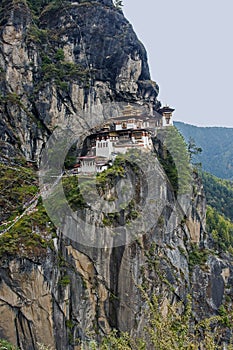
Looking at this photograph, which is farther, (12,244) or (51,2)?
(51,2)

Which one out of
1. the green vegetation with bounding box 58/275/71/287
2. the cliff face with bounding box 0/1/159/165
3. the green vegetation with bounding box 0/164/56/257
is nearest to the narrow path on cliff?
the green vegetation with bounding box 0/164/56/257

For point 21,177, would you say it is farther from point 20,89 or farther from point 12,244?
point 20,89

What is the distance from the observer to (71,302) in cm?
2356

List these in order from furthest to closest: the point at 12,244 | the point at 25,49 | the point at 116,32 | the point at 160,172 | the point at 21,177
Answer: the point at 116,32 → the point at 25,49 → the point at 160,172 → the point at 21,177 → the point at 12,244

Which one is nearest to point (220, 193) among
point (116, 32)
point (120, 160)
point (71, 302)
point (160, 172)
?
point (116, 32)

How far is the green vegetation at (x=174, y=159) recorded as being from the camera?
39.3m

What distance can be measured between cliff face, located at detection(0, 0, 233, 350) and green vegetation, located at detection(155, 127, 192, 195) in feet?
5.55

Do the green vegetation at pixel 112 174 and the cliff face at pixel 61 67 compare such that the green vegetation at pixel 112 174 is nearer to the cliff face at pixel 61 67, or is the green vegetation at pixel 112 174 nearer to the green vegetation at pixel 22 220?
the green vegetation at pixel 22 220

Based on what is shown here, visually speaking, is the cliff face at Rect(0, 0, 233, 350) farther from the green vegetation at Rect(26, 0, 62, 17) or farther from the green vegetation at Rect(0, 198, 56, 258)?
the green vegetation at Rect(26, 0, 62, 17)

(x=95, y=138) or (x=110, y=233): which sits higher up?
(x=95, y=138)

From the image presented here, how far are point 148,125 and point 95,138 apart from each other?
8.25 m

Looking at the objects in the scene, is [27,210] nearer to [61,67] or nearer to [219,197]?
[61,67]

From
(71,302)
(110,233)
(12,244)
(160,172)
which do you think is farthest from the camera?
(160,172)

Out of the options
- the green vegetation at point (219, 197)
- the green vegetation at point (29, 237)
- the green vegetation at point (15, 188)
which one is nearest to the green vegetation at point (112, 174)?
the green vegetation at point (15, 188)
